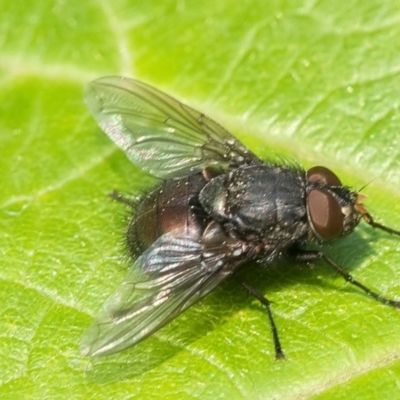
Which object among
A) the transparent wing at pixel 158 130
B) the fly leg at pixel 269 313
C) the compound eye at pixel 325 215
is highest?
the compound eye at pixel 325 215

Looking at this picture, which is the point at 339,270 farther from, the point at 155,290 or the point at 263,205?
the point at 155,290

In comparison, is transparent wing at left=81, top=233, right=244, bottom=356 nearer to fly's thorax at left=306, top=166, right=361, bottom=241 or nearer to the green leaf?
the green leaf

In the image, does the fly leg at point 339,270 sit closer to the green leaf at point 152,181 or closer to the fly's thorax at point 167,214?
the green leaf at point 152,181

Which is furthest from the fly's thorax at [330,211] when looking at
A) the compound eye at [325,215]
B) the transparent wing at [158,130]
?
the transparent wing at [158,130]

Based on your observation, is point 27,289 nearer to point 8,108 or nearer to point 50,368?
point 50,368

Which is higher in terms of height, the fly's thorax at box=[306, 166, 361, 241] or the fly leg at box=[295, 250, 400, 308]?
the fly's thorax at box=[306, 166, 361, 241]

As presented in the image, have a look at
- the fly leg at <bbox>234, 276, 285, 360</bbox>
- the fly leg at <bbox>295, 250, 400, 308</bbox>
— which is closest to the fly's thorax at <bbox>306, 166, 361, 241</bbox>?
the fly leg at <bbox>295, 250, 400, 308</bbox>
